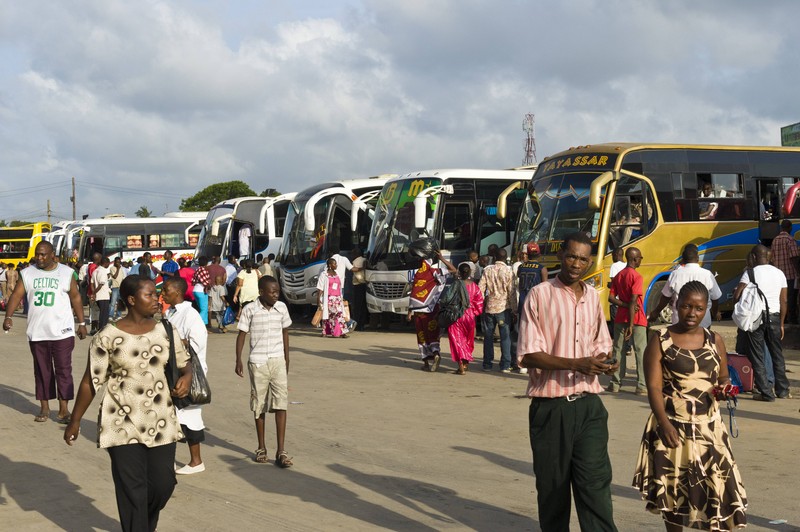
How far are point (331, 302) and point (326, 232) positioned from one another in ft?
14.0

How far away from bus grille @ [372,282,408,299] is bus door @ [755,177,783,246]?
7177 mm

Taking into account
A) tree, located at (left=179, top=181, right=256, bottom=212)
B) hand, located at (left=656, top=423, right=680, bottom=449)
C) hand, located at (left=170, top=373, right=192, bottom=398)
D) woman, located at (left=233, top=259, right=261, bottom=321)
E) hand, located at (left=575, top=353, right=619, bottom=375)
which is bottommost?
hand, located at (left=656, top=423, right=680, bottom=449)

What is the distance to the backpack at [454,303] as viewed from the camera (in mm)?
14359

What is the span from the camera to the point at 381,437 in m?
9.89

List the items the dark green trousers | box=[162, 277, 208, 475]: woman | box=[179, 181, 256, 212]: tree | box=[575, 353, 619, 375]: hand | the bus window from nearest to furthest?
box=[575, 353, 619, 375]: hand
the dark green trousers
box=[162, 277, 208, 475]: woman
the bus window
box=[179, 181, 256, 212]: tree

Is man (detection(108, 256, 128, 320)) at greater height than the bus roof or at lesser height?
lesser

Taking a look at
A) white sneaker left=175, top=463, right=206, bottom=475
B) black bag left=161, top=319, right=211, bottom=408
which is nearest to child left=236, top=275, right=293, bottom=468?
white sneaker left=175, top=463, right=206, bottom=475

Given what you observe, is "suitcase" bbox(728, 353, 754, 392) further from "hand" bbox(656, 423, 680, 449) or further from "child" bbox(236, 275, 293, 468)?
"hand" bbox(656, 423, 680, 449)

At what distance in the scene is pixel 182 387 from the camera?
6008 millimetres

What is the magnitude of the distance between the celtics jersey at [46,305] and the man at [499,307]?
650 centimetres

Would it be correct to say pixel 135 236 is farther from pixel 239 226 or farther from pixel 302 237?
pixel 302 237

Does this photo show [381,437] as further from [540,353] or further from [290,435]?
[540,353]

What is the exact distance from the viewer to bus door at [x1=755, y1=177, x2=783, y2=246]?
19.3 m

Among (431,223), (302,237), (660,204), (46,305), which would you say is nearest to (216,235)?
(302,237)
